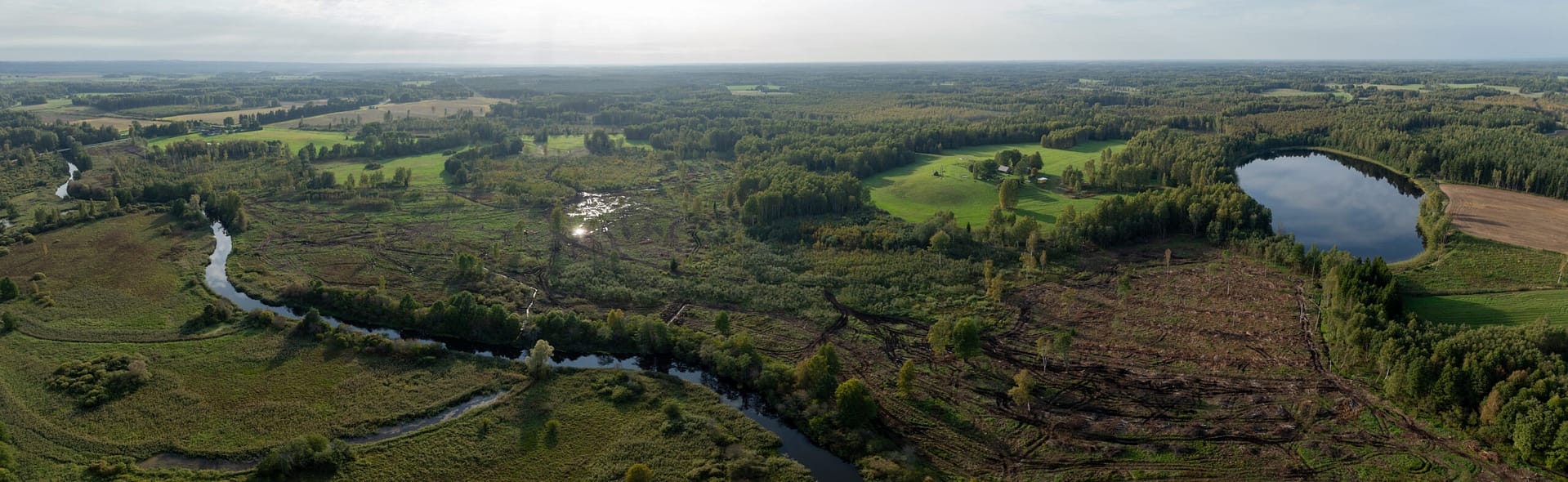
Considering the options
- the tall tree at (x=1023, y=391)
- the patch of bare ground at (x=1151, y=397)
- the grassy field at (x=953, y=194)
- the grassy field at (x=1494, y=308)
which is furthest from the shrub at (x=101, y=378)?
the grassy field at (x=1494, y=308)

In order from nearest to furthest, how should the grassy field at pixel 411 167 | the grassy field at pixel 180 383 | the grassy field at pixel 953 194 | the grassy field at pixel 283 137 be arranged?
the grassy field at pixel 180 383 → the grassy field at pixel 953 194 → the grassy field at pixel 411 167 → the grassy field at pixel 283 137

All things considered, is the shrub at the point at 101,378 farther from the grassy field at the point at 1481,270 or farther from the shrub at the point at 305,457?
the grassy field at the point at 1481,270

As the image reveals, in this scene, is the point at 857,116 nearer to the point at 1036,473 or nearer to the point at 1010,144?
the point at 1010,144

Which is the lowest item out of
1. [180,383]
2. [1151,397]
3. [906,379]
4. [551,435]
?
[551,435]

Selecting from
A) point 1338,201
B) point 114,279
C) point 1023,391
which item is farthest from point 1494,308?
point 114,279

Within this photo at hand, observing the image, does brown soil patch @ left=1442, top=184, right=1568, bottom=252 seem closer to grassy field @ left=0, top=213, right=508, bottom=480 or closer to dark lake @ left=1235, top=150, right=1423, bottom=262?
dark lake @ left=1235, top=150, right=1423, bottom=262

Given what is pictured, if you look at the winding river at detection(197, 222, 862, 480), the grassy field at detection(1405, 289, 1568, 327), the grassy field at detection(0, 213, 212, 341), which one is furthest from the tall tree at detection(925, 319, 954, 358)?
the grassy field at detection(0, 213, 212, 341)

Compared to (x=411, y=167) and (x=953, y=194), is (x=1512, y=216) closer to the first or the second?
(x=953, y=194)
